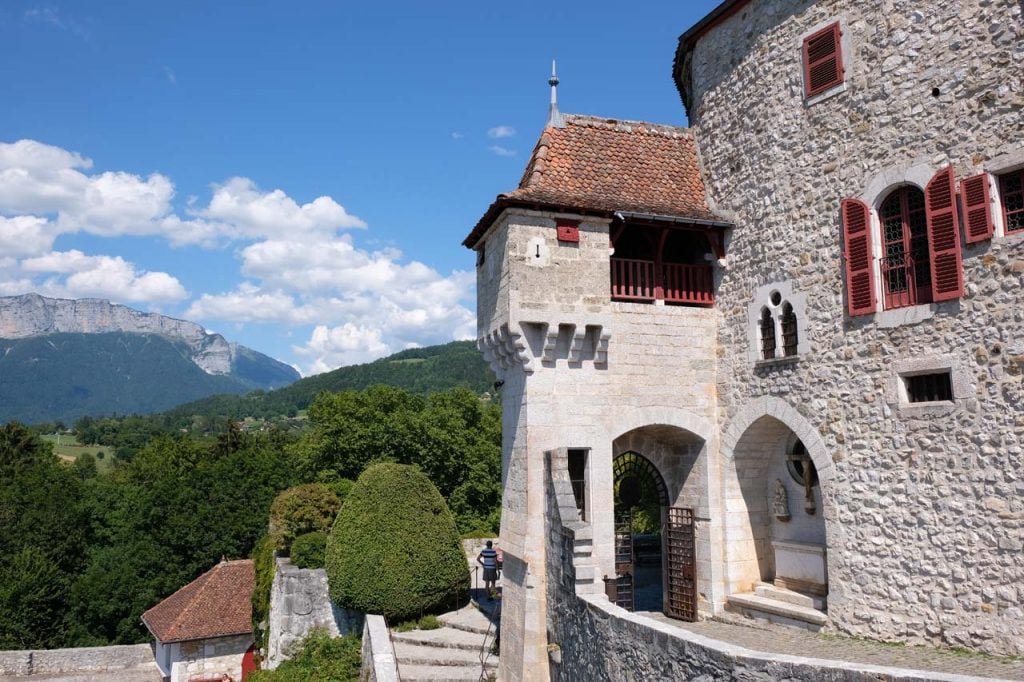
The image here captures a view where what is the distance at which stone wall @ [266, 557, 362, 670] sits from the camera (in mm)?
18141

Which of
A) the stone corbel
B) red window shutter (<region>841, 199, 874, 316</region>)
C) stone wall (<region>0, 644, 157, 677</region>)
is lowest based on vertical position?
stone wall (<region>0, 644, 157, 677</region>)

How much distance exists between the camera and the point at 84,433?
141m

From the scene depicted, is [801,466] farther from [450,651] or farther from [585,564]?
[450,651]

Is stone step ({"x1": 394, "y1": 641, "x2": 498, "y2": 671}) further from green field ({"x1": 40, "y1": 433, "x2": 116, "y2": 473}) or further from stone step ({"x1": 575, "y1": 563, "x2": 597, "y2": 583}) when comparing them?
green field ({"x1": 40, "y1": 433, "x2": 116, "y2": 473})

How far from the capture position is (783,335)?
1280cm

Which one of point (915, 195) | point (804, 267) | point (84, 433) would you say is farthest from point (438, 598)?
point (84, 433)

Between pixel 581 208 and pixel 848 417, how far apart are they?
5.56 m

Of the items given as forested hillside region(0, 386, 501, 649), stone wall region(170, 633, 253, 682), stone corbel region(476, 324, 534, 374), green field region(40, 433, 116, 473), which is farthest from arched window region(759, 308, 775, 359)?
green field region(40, 433, 116, 473)

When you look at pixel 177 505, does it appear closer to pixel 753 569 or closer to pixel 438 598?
pixel 438 598

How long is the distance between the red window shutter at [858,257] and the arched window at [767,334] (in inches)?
72.5

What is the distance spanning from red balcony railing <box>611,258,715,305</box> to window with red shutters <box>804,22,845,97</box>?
3.85m

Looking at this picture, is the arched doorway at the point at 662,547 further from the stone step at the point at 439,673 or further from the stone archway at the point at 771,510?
the stone step at the point at 439,673

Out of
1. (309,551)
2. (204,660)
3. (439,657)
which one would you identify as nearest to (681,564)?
(439,657)

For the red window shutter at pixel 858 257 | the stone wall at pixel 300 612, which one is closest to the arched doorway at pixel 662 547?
the red window shutter at pixel 858 257
